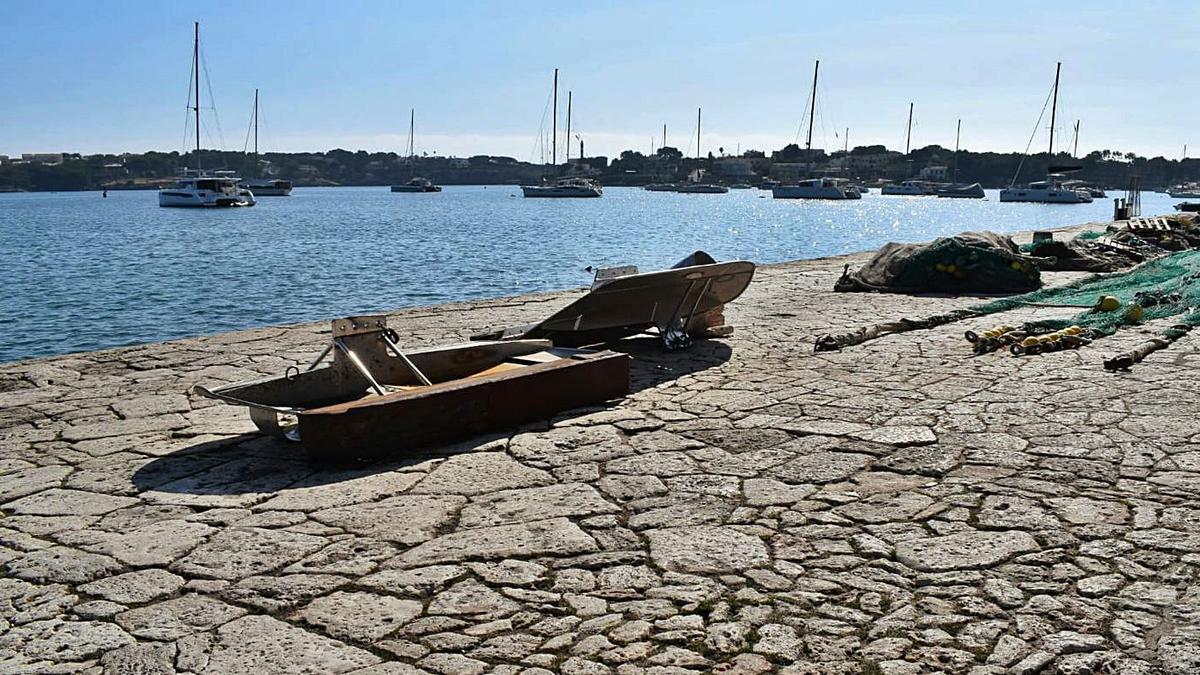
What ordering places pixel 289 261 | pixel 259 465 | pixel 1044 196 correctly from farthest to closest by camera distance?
pixel 1044 196 < pixel 289 261 < pixel 259 465

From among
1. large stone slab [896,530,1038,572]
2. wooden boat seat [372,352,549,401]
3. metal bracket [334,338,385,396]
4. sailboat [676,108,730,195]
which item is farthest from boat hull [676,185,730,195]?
large stone slab [896,530,1038,572]

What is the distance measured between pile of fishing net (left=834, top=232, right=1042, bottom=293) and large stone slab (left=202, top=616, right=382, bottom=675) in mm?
10369

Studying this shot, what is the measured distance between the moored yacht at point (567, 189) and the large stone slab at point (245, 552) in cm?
10708

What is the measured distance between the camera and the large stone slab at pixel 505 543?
383 cm

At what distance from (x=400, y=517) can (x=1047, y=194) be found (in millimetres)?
95932

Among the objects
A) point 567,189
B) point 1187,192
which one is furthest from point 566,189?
point 1187,192

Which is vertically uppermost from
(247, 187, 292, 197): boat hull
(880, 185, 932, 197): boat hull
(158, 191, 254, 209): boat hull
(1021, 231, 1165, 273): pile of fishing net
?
(880, 185, 932, 197): boat hull

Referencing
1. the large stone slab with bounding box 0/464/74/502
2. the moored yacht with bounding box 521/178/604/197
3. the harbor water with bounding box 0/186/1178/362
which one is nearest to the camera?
the large stone slab with bounding box 0/464/74/502

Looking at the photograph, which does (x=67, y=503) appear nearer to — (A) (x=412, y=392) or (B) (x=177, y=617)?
(B) (x=177, y=617)

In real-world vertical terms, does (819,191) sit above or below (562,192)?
above

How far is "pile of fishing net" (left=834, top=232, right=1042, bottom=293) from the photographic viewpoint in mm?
12453

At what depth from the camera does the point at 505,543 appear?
3.95m

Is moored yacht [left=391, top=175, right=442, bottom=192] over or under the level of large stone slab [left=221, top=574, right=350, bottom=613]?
over

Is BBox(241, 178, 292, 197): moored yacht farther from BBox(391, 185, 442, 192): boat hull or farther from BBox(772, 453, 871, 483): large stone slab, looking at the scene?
BBox(772, 453, 871, 483): large stone slab
